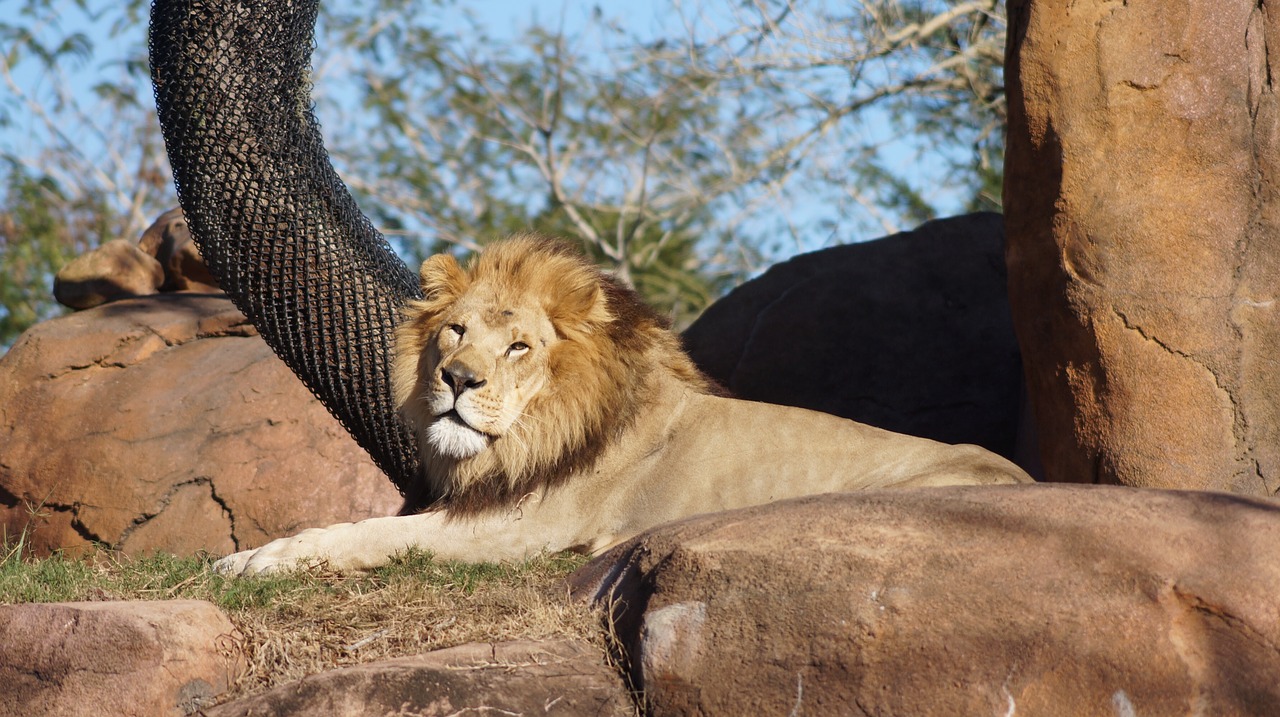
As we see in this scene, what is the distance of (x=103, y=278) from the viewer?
326 inches

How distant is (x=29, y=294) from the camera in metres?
16.4

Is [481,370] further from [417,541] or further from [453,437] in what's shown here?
[417,541]

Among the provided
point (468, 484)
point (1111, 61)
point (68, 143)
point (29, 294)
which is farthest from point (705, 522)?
point (68, 143)

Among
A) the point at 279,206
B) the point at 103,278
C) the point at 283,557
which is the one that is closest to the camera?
the point at 283,557

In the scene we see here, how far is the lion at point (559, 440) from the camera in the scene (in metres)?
4.53

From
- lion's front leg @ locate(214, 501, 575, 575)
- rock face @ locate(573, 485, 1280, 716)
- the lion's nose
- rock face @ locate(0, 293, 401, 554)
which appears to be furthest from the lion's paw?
rock face @ locate(0, 293, 401, 554)

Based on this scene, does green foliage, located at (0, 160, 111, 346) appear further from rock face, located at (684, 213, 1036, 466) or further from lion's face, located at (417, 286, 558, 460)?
lion's face, located at (417, 286, 558, 460)

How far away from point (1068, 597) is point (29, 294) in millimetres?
16192

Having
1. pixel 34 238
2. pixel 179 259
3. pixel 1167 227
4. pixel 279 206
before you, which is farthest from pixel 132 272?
pixel 34 238

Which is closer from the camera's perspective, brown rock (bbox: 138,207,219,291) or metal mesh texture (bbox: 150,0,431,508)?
metal mesh texture (bbox: 150,0,431,508)

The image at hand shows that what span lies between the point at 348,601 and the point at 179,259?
17.6 feet

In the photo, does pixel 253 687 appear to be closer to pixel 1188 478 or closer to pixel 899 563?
pixel 899 563

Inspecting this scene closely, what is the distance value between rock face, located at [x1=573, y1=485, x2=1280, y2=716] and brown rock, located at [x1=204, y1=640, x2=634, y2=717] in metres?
0.12

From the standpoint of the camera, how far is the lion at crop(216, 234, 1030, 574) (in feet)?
14.9
